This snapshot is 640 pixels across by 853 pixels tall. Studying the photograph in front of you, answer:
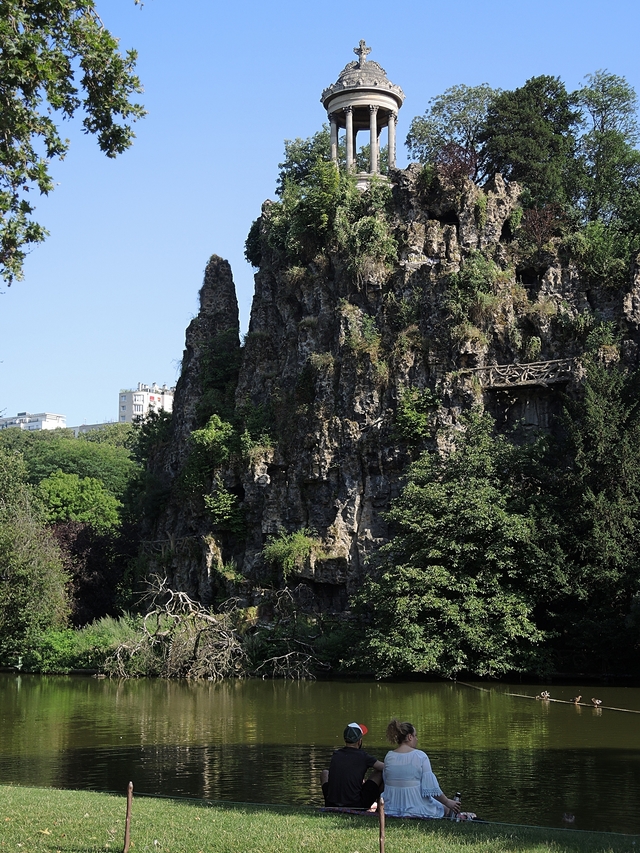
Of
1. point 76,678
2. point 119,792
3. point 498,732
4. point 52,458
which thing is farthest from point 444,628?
point 52,458

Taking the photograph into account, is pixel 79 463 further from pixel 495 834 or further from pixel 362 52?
pixel 495 834

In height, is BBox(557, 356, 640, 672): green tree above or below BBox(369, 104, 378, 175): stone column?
below

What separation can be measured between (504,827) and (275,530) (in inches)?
1270

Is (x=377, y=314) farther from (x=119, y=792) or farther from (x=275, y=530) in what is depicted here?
(x=119, y=792)

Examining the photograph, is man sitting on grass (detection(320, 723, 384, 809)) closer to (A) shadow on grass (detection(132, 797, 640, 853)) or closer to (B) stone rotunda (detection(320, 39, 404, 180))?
(A) shadow on grass (detection(132, 797, 640, 853))

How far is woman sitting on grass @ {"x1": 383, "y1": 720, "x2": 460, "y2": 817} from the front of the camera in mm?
10570

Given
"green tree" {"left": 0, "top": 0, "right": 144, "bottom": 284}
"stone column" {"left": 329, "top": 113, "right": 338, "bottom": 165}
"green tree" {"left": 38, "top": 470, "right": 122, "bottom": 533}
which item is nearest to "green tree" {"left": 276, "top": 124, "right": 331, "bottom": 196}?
"stone column" {"left": 329, "top": 113, "right": 338, "bottom": 165}

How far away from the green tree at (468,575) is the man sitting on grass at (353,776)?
19233mm

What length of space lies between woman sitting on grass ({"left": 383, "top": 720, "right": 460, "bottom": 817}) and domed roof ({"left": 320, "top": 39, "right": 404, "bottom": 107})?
44.5 meters

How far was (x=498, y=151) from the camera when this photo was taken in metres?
48.0

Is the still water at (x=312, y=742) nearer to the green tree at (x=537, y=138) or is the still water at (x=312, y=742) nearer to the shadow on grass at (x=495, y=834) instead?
the shadow on grass at (x=495, y=834)

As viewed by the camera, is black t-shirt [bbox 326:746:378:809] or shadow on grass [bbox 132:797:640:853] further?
black t-shirt [bbox 326:746:378:809]

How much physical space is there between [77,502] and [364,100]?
29.7 metres

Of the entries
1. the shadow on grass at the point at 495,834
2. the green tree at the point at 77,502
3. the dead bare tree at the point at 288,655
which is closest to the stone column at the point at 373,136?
the dead bare tree at the point at 288,655
